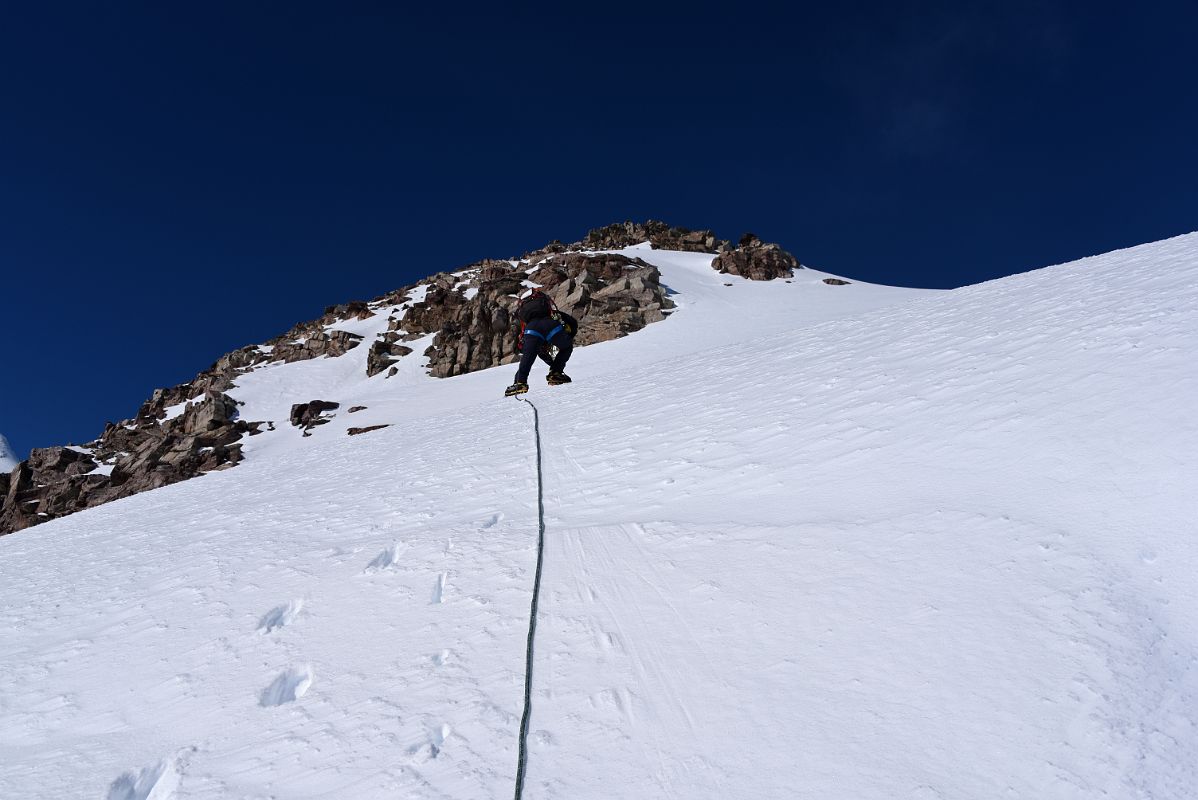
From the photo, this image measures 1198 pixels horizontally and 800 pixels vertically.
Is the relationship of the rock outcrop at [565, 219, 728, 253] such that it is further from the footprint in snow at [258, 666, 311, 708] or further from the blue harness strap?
the footprint in snow at [258, 666, 311, 708]

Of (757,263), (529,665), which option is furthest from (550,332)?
(757,263)

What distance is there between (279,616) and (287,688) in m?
0.78

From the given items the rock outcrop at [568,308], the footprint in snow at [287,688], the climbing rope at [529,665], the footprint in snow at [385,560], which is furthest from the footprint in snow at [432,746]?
the rock outcrop at [568,308]

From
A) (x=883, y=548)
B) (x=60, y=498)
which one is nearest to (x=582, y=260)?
(x=60, y=498)

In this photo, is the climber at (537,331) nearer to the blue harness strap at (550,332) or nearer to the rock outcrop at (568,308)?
the blue harness strap at (550,332)

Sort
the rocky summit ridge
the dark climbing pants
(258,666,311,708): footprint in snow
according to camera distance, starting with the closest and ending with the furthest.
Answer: (258,666,311,708): footprint in snow
the dark climbing pants
the rocky summit ridge

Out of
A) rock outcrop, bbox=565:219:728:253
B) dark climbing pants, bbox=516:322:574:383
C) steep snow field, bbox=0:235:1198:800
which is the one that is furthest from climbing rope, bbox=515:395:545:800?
rock outcrop, bbox=565:219:728:253

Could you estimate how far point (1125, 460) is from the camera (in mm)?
3031

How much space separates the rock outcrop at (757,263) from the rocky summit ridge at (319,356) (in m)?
0.06

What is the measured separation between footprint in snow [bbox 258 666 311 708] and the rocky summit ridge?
881 inches

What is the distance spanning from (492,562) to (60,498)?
30.1 m

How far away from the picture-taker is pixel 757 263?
3512 cm

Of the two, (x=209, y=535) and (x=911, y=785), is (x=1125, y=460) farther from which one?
(x=209, y=535)

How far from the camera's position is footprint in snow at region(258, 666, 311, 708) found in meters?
2.64
